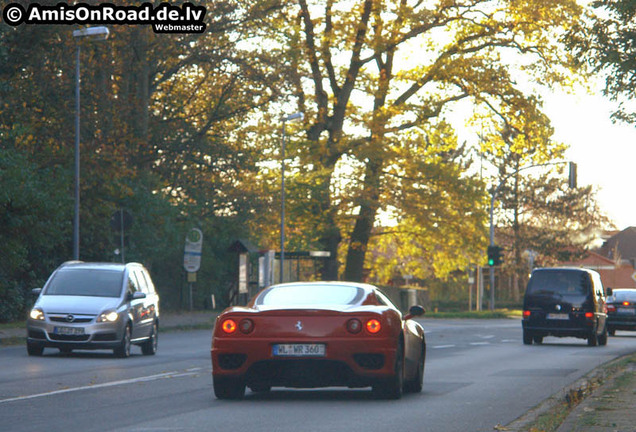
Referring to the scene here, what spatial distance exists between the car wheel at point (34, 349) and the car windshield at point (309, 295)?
8.57m

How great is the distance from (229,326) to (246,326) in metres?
0.21

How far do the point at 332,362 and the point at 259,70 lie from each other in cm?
2922

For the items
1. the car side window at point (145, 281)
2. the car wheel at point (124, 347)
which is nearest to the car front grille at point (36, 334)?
the car wheel at point (124, 347)

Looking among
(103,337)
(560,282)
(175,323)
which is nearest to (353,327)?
(103,337)

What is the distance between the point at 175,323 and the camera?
37.8 m

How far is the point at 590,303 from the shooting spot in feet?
96.4

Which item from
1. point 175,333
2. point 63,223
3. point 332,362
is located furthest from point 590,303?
point 332,362

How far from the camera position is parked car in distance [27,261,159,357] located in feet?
68.3

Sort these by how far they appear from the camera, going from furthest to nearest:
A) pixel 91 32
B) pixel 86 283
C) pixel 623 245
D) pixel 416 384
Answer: pixel 623 245 < pixel 91 32 < pixel 86 283 < pixel 416 384

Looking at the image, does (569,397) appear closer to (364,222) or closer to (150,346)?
(150,346)

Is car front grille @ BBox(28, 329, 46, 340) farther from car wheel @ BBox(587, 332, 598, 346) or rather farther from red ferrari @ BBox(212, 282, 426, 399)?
car wheel @ BBox(587, 332, 598, 346)

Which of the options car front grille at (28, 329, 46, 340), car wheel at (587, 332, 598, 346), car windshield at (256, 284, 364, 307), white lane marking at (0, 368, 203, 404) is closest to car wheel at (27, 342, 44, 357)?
car front grille at (28, 329, 46, 340)

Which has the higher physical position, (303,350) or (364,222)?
(364,222)

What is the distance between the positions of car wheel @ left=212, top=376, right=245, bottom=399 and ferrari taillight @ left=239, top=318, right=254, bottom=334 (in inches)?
23.0
